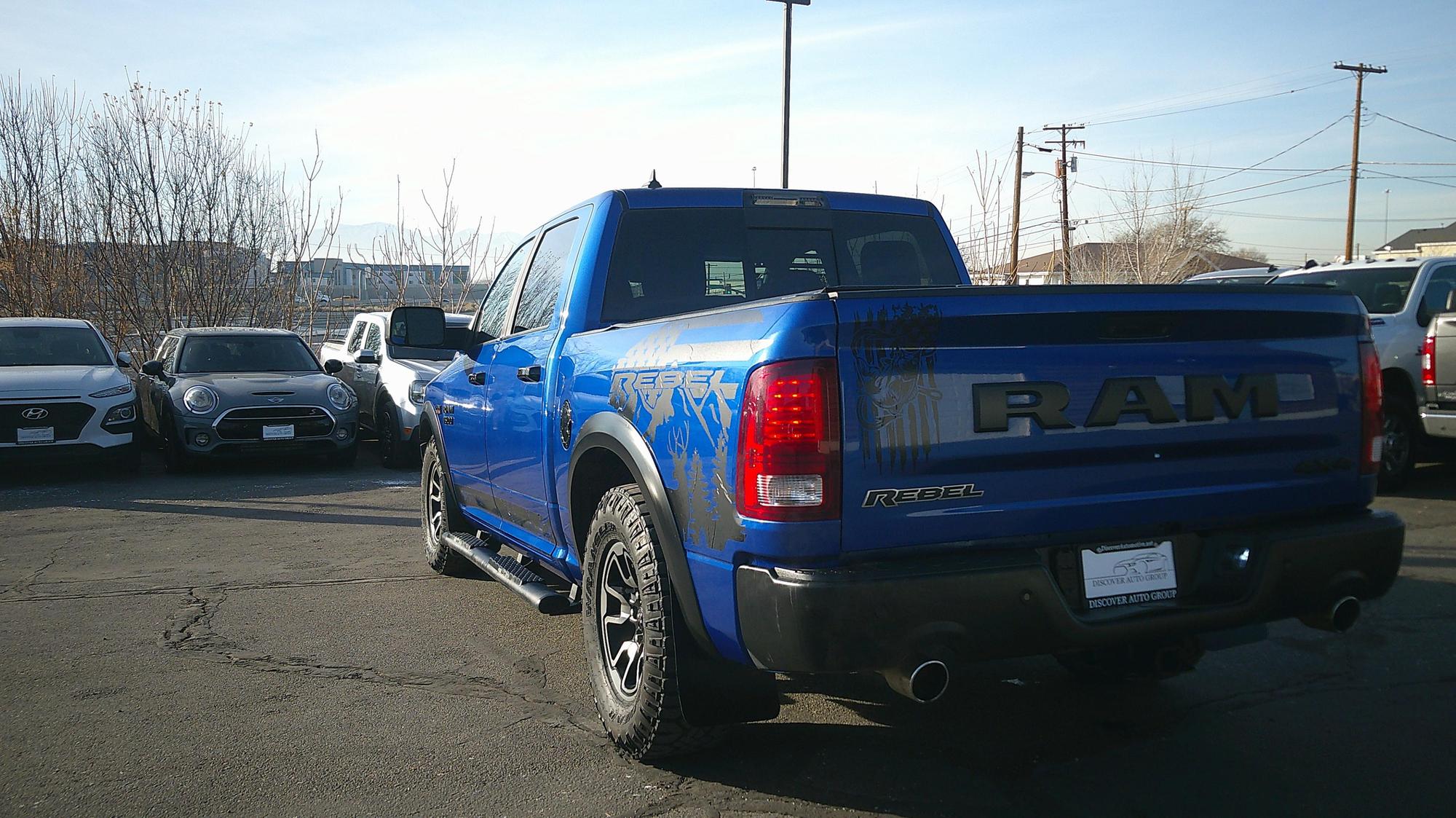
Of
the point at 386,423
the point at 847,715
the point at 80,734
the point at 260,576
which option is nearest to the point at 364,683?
the point at 80,734

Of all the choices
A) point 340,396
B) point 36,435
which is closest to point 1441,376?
point 340,396

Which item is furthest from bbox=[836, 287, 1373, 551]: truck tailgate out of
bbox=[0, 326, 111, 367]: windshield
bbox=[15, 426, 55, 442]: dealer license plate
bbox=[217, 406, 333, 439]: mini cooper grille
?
bbox=[0, 326, 111, 367]: windshield

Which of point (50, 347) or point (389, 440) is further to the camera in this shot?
point (389, 440)

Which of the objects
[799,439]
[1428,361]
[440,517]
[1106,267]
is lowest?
[440,517]

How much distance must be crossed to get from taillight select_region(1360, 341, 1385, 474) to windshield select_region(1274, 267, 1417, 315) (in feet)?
20.5

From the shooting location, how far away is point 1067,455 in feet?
9.61

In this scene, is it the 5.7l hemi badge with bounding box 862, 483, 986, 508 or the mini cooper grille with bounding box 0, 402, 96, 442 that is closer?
the 5.7l hemi badge with bounding box 862, 483, 986, 508

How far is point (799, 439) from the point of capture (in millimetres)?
2699

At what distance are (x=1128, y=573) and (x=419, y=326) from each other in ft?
11.7

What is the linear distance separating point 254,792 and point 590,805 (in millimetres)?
→ 1057

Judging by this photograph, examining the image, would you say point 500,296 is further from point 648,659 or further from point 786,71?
point 786,71

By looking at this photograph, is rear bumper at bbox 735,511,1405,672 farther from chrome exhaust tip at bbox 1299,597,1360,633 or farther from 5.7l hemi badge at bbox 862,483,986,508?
5.7l hemi badge at bbox 862,483,986,508

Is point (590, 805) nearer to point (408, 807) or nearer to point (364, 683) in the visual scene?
point (408, 807)

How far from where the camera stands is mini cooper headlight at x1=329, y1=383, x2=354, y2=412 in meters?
11.5
